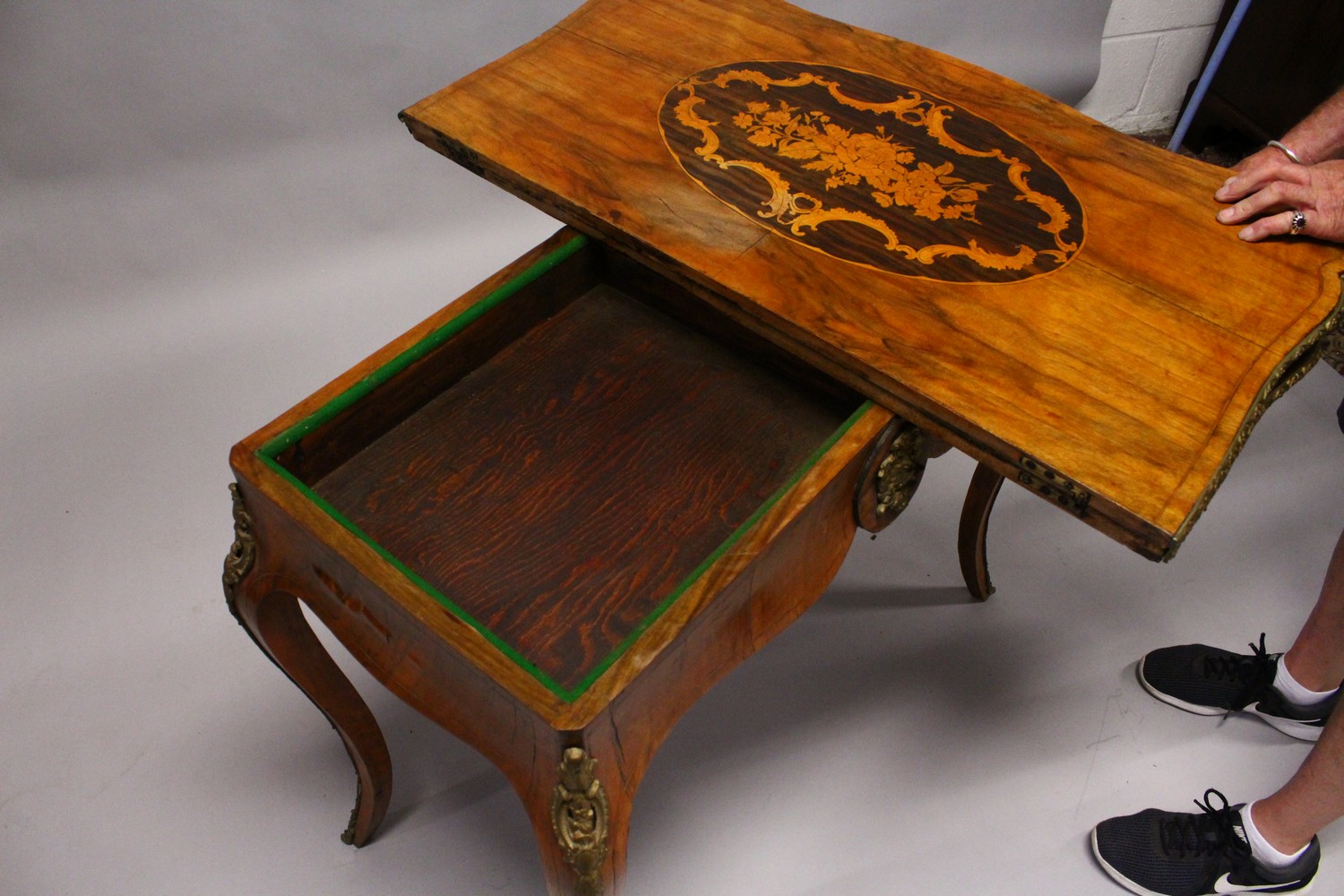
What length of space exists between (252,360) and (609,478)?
1.10m

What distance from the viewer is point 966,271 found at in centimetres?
135

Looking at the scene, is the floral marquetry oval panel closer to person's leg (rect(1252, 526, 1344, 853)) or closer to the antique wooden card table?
the antique wooden card table

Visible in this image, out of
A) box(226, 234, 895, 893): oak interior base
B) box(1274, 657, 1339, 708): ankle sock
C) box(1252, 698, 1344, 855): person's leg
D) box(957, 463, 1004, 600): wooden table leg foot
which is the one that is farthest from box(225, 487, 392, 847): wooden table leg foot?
box(1274, 657, 1339, 708): ankle sock

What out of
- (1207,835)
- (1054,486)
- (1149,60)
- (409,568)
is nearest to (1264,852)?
(1207,835)

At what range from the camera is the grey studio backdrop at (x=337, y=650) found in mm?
1599

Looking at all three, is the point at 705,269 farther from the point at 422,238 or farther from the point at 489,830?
the point at 422,238

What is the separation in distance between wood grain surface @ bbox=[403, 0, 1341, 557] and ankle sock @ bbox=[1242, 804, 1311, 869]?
2.16ft

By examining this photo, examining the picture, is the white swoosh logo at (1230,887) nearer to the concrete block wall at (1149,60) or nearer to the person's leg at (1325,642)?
the person's leg at (1325,642)

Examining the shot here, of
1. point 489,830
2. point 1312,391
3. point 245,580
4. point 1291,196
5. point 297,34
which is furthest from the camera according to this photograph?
point 1312,391

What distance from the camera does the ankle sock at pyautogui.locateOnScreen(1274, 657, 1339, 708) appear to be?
5.64ft

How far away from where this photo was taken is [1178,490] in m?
1.12

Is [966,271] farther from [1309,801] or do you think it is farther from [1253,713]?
[1253,713]

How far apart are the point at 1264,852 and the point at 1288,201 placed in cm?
84

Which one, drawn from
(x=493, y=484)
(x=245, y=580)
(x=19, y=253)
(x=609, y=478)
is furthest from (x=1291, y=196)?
(x=19, y=253)
